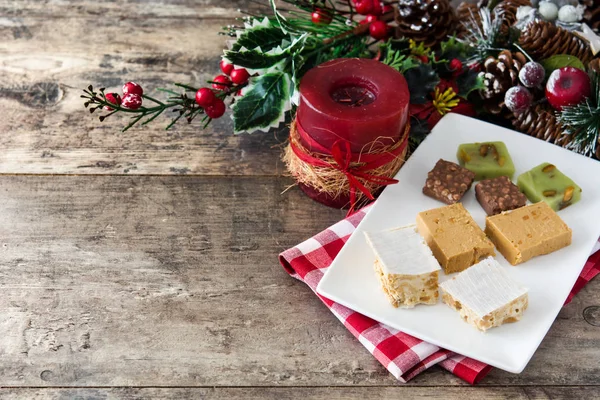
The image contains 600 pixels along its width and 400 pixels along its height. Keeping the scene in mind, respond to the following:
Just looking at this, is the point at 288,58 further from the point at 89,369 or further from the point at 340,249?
the point at 89,369

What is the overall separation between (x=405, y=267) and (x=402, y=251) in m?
0.04

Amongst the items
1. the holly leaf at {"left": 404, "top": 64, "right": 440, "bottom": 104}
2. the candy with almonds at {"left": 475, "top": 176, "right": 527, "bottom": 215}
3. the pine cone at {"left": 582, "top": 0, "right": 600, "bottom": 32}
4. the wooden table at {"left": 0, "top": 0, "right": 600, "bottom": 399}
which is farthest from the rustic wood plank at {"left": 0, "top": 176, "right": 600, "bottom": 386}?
the pine cone at {"left": 582, "top": 0, "right": 600, "bottom": 32}

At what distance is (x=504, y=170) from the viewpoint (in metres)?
1.40

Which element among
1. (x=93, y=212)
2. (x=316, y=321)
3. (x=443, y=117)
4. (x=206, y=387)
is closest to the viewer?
(x=206, y=387)

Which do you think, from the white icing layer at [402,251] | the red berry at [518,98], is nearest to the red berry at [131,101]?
the white icing layer at [402,251]

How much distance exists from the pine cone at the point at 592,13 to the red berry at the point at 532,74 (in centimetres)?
27

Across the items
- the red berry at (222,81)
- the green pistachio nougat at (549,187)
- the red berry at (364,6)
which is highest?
the red berry at (364,6)

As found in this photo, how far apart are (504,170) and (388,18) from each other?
52cm

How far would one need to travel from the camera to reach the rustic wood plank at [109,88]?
4.93 feet

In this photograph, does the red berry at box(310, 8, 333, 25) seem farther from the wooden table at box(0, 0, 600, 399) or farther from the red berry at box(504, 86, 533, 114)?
the red berry at box(504, 86, 533, 114)

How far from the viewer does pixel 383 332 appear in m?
1.16

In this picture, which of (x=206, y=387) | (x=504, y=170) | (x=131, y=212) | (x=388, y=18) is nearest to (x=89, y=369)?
(x=206, y=387)

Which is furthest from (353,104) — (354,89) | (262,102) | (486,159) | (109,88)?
(109,88)

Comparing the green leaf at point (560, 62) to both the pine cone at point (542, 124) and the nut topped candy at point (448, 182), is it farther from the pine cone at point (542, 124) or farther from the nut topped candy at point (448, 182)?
the nut topped candy at point (448, 182)
